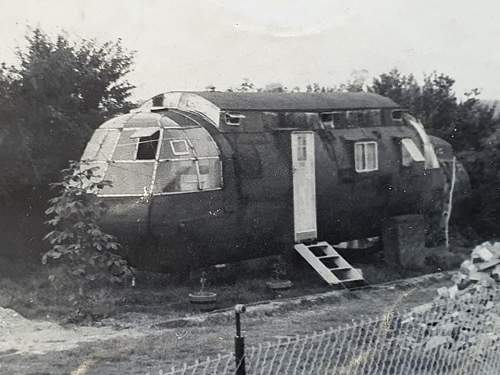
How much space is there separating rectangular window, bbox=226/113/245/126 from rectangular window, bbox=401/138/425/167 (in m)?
5.68

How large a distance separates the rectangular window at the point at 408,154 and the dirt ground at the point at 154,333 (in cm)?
518

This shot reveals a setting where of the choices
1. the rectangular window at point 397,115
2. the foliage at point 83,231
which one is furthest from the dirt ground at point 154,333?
the rectangular window at point 397,115

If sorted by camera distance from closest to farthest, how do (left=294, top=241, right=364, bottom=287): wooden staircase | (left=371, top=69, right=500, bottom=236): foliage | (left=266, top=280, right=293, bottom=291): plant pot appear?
1. (left=266, top=280, right=293, bottom=291): plant pot
2. (left=294, top=241, right=364, bottom=287): wooden staircase
3. (left=371, top=69, right=500, bottom=236): foliage

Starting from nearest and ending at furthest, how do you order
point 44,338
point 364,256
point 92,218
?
point 44,338 → point 92,218 → point 364,256

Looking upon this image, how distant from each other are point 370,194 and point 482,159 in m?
7.58

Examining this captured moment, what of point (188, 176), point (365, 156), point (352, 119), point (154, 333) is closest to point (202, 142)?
point (188, 176)

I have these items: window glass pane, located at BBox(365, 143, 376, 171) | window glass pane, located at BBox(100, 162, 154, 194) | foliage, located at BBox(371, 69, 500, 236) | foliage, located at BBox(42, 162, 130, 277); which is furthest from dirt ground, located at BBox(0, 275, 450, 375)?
foliage, located at BBox(371, 69, 500, 236)

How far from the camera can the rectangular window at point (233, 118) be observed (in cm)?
1695

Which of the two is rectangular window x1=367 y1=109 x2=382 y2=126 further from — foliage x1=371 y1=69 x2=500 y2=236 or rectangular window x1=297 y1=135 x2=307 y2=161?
foliage x1=371 y1=69 x2=500 y2=236

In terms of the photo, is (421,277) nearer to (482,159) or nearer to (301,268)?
(301,268)

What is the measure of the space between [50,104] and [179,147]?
483cm

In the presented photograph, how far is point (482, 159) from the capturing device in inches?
997

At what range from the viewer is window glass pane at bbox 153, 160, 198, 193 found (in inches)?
596

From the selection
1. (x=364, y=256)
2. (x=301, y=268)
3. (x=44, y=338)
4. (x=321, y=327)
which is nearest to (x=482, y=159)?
(x=364, y=256)
